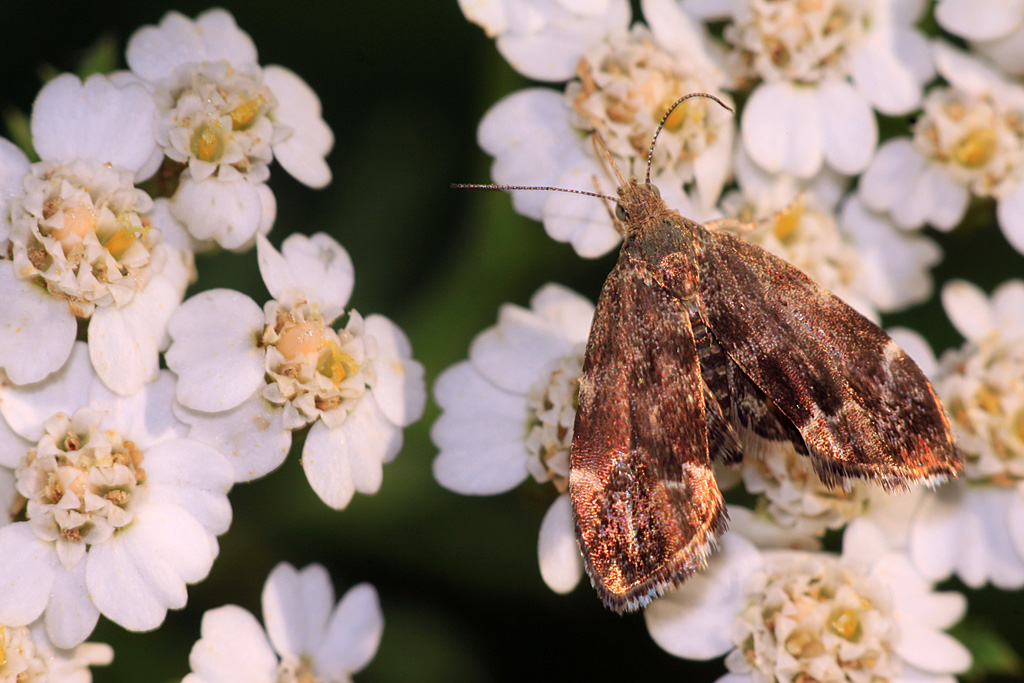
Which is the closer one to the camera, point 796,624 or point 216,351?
point 216,351

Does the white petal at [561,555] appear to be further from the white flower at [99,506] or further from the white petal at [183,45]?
the white petal at [183,45]

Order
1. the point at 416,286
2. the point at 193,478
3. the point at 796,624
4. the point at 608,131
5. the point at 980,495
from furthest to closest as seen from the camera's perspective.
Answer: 1. the point at 416,286
2. the point at 980,495
3. the point at 608,131
4. the point at 796,624
5. the point at 193,478

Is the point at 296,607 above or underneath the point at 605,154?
underneath

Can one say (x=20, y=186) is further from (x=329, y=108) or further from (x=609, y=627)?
(x=609, y=627)

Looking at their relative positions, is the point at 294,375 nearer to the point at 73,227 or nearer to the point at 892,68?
the point at 73,227

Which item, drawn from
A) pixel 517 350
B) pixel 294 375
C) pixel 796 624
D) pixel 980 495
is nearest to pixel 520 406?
pixel 517 350

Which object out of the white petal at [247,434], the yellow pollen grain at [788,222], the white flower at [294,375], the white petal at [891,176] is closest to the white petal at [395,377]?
the white flower at [294,375]

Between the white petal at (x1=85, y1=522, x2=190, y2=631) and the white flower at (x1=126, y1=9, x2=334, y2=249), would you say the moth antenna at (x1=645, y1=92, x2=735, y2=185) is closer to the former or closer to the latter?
the white flower at (x1=126, y1=9, x2=334, y2=249)
